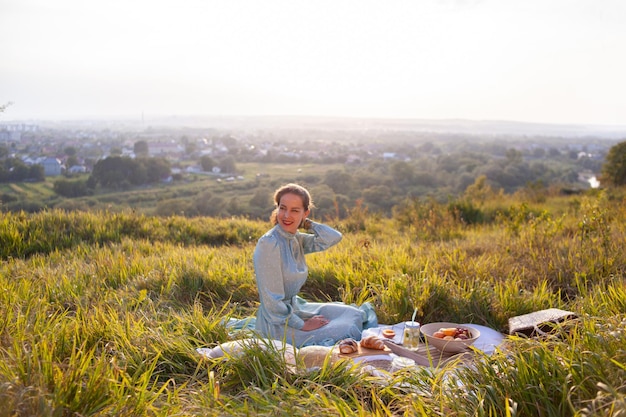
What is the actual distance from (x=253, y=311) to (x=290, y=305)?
67 centimetres

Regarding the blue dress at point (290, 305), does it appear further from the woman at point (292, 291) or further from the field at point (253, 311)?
the field at point (253, 311)

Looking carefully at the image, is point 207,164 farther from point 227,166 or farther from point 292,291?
point 292,291

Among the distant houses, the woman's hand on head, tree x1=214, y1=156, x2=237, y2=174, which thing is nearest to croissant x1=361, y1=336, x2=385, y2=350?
the woman's hand on head

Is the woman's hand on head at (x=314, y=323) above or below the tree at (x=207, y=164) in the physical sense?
above

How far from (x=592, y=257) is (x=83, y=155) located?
92.6ft

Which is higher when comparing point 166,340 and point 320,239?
point 320,239

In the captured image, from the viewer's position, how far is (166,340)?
3760 mm

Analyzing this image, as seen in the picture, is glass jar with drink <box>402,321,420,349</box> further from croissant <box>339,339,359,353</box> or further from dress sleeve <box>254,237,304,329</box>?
dress sleeve <box>254,237,304,329</box>

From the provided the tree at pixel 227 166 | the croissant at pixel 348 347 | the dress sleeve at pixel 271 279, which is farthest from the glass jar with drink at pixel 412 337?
the tree at pixel 227 166

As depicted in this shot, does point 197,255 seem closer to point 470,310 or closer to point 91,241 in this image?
point 91,241

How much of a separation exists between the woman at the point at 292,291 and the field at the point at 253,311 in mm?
355

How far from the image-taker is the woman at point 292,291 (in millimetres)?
4664

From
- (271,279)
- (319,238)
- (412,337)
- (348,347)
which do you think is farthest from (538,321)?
(271,279)

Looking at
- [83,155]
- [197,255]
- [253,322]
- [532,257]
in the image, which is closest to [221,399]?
[253,322]
